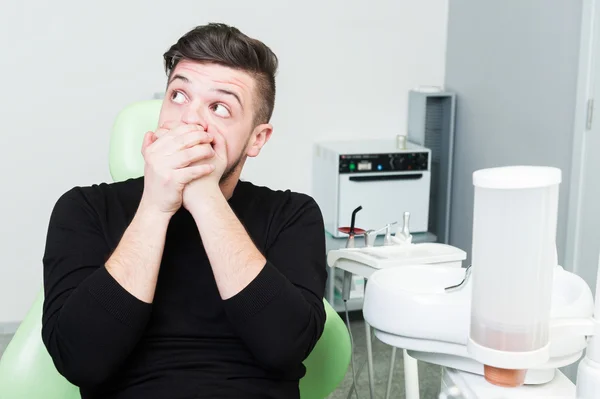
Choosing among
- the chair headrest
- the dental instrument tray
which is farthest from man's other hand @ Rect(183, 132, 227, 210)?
the dental instrument tray

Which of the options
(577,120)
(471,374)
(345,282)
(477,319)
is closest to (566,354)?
(471,374)

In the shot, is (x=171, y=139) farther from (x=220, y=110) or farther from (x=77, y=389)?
(x=77, y=389)

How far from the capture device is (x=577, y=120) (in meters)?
2.82

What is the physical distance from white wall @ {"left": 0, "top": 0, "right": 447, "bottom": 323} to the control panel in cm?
34

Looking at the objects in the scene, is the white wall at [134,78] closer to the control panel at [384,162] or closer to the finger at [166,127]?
the control panel at [384,162]

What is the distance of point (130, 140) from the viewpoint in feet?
5.80

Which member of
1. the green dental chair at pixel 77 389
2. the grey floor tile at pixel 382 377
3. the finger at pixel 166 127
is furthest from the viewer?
the grey floor tile at pixel 382 377

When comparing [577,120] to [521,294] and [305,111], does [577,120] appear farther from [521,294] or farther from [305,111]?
[521,294]

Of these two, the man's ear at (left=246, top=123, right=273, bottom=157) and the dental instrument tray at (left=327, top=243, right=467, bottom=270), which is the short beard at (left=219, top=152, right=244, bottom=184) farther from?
the dental instrument tray at (left=327, top=243, right=467, bottom=270)

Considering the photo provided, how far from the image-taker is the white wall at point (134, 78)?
10.9ft

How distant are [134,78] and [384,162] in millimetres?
1167

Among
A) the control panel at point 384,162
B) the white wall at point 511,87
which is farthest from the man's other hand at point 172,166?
the control panel at point 384,162

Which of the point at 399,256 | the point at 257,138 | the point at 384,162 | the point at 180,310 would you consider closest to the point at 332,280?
the point at 384,162

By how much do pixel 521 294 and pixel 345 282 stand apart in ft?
4.39
